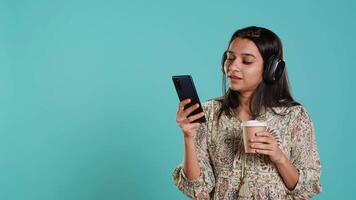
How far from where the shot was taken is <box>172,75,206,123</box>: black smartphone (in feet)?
4.09

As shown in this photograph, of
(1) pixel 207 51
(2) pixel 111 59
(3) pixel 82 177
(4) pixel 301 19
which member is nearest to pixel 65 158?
(3) pixel 82 177

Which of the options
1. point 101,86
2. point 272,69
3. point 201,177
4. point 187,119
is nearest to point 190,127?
point 187,119

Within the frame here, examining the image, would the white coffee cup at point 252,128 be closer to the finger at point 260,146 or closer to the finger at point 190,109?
the finger at point 260,146

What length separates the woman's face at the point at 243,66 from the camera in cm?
132

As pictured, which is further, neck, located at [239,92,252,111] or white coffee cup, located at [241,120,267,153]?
neck, located at [239,92,252,111]

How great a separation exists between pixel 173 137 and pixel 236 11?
62 cm

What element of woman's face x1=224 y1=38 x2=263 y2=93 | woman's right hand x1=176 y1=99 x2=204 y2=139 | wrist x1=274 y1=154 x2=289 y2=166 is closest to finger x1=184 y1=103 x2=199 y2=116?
woman's right hand x1=176 y1=99 x2=204 y2=139

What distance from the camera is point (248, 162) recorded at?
1.33 meters

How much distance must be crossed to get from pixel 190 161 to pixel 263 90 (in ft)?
0.94

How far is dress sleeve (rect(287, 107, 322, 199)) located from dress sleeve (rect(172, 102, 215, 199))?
216mm

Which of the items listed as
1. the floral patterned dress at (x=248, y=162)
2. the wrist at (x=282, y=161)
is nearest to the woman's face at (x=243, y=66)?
the floral patterned dress at (x=248, y=162)

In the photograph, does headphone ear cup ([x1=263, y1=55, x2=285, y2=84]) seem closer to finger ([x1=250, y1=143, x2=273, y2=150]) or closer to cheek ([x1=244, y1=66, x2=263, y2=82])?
cheek ([x1=244, y1=66, x2=263, y2=82])

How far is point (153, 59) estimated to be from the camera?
2094 millimetres

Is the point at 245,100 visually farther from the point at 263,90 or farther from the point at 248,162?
the point at 248,162
